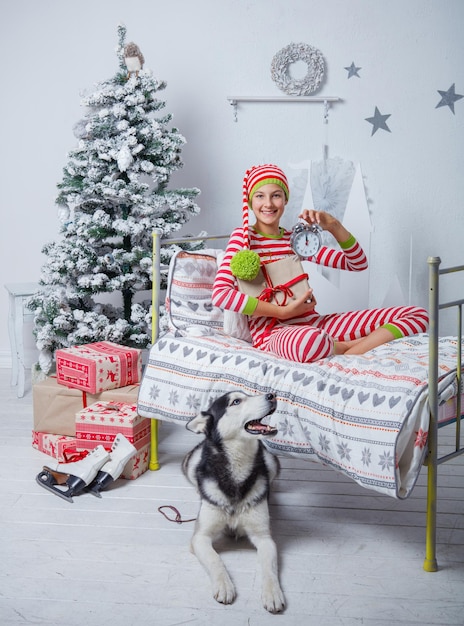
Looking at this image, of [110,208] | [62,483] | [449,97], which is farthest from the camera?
[449,97]

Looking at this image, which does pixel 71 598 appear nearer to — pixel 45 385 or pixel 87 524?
pixel 87 524

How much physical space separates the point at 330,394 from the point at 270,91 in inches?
89.8

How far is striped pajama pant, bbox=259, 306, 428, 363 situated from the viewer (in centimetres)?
218

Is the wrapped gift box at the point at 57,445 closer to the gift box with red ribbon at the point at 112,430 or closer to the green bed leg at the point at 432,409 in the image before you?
the gift box with red ribbon at the point at 112,430

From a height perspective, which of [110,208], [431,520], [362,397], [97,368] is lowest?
[431,520]

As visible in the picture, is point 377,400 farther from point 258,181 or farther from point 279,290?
point 258,181

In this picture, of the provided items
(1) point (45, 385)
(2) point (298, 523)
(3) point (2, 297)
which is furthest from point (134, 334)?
(2) point (298, 523)

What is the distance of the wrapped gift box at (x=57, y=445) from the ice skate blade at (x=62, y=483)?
0.12 m

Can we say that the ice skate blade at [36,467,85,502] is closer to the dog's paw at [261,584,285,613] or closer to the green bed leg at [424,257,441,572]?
the dog's paw at [261,584,285,613]

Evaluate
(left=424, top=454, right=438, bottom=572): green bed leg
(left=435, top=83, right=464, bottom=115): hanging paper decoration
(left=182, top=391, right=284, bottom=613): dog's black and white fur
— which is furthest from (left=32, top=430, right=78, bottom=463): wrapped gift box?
(left=435, top=83, right=464, bottom=115): hanging paper decoration

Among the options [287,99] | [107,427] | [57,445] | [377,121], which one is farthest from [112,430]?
[377,121]

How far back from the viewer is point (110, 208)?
3.42 m

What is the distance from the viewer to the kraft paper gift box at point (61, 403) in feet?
8.76

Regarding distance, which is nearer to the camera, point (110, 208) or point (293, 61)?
point (110, 208)
